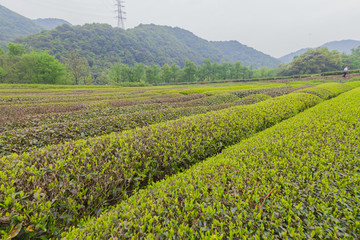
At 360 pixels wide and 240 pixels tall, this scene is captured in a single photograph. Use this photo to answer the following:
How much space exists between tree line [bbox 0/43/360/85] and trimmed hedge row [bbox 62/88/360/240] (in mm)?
61362

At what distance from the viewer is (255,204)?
2199mm

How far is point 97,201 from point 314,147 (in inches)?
197

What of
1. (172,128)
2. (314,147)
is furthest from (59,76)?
(314,147)

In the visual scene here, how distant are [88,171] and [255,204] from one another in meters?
3.18

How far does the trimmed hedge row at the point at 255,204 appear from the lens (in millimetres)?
1840

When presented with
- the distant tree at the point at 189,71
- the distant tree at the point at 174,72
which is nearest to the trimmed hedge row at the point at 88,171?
the distant tree at the point at 174,72

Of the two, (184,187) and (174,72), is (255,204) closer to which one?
(184,187)

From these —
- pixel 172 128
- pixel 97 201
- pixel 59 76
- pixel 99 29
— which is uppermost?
pixel 99 29

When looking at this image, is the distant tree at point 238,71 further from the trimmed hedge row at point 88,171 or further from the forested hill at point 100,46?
the trimmed hedge row at point 88,171

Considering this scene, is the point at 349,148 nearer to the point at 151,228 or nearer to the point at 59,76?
the point at 151,228

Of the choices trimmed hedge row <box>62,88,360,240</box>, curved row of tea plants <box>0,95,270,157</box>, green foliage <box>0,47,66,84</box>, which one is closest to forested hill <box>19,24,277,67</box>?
green foliage <box>0,47,66,84</box>

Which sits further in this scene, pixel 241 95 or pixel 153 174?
pixel 241 95

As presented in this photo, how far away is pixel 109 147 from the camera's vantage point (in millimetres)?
3912

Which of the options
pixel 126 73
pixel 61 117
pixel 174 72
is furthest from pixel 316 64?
pixel 61 117
